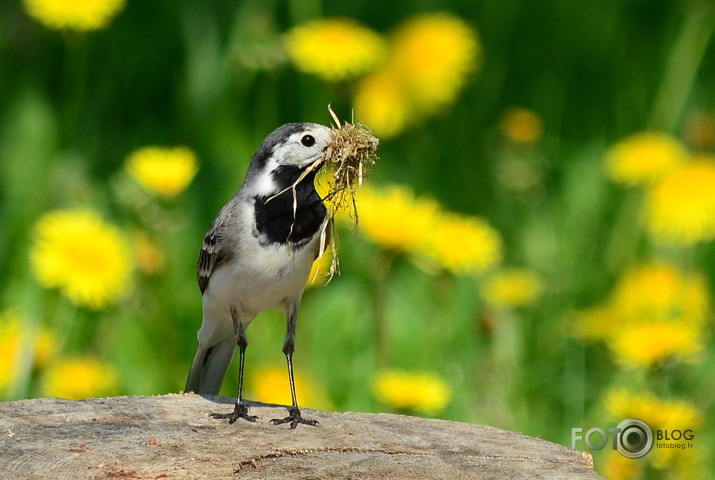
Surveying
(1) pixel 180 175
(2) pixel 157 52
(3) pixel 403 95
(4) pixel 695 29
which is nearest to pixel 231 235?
(1) pixel 180 175

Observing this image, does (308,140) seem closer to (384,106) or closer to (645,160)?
(645,160)

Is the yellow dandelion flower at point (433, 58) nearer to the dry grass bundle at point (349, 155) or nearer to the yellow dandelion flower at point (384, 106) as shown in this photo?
the yellow dandelion flower at point (384, 106)

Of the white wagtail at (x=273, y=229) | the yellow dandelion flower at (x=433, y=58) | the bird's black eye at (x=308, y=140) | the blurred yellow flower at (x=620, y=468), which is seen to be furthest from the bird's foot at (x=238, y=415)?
the yellow dandelion flower at (x=433, y=58)

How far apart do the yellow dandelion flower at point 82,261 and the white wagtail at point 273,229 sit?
1.05 metres

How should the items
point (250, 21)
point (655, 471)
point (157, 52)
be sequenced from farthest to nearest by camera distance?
point (157, 52)
point (250, 21)
point (655, 471)

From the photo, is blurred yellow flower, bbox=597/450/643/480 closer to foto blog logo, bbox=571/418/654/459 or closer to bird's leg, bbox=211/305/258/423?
foto blog logo, bbox=571/418/654/459

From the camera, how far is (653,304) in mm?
6113

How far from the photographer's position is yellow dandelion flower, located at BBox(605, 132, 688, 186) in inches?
249

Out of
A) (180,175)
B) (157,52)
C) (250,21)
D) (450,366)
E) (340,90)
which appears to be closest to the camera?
(180,175)

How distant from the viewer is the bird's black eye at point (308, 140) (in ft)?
14.1

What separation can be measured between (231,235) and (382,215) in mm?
1144

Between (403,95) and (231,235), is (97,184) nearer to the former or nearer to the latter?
(403,95)

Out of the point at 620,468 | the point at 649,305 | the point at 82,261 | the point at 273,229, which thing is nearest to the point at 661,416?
the point at 620,468

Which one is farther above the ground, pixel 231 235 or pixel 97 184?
pixel 97 184
